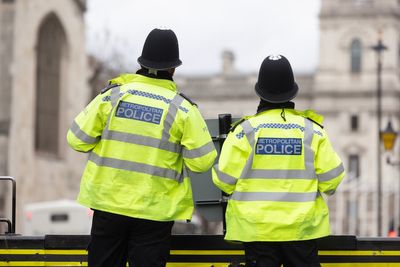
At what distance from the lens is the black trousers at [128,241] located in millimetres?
6641

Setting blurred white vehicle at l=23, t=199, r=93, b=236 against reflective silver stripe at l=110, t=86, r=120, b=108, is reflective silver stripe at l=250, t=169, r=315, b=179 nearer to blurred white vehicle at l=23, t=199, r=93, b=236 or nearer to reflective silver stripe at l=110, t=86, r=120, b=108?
reflective silver stripe at l=110, t=86, r=120, b=108

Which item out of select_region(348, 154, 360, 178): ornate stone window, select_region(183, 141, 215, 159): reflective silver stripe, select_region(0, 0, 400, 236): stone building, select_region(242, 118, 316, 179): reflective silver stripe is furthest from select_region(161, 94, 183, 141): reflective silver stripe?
select_region(348, 154, 360, 178): ornate stone window

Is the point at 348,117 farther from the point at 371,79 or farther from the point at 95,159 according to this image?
the point at 95,159

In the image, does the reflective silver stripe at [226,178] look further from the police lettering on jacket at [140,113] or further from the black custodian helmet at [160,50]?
the black custodian helmet at [160,50]

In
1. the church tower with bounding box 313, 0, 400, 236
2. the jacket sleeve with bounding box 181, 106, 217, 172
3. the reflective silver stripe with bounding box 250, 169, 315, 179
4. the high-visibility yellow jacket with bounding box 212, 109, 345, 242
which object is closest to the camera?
the high-visibility yellow jacket with bounding box 212, 109, 345, 242

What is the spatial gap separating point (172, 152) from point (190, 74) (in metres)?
95.7

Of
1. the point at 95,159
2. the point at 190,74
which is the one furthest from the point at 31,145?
the point at 190,74

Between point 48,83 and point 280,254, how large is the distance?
1098 inches

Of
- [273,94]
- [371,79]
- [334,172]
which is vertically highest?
[371,79]

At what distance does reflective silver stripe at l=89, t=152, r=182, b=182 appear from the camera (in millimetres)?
6711

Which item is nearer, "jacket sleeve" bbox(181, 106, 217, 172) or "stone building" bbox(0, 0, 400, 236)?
"jacket sleeve" bbox(181, 106, 217, 172)

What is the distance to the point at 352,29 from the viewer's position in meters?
90.9

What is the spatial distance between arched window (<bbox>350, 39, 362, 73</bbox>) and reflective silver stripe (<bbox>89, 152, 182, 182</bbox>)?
86.4m

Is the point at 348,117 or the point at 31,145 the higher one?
the point at 348,117
